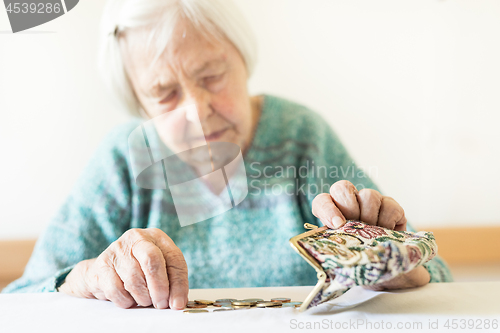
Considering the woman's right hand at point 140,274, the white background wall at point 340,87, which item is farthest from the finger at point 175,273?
the white background wall at point 340,87

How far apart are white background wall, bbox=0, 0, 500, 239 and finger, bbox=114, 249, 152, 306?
0.52m

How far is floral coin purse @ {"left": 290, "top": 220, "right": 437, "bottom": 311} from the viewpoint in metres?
0.27

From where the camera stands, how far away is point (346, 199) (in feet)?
1.27

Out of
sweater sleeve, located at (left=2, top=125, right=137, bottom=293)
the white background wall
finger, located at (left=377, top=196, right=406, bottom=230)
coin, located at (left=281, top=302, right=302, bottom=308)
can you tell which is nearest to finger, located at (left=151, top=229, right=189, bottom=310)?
coin, located at (left=281, top=302, right=302, bottom=308)

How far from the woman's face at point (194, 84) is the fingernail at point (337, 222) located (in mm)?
397

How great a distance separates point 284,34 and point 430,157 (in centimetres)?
46

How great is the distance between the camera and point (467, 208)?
908 millimetres

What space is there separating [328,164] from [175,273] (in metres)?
0.46

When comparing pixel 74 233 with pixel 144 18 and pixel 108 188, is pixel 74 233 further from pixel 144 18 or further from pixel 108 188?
pixel 144 18

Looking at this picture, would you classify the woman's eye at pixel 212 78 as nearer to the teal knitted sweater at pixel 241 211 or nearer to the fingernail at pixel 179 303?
the teal knitted sweater at pixel 241 211

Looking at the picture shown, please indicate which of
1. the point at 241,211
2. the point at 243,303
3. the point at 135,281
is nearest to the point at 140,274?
the point at 135,281

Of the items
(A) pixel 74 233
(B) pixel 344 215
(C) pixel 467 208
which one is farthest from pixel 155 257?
(C) pixel 467 208

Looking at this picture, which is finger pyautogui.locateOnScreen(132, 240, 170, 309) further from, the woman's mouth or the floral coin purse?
the woman's mouth

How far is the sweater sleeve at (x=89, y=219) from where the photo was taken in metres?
0.65
